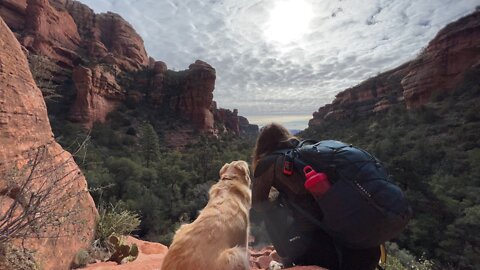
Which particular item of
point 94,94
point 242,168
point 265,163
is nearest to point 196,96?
point 94,94

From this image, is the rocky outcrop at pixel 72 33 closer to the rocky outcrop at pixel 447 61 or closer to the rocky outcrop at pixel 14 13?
the rocky outcrop at pixel 14 13

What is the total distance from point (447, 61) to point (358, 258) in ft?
166

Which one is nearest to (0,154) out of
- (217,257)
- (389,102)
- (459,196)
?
(217,257)

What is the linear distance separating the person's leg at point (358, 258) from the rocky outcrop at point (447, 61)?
4661 cm

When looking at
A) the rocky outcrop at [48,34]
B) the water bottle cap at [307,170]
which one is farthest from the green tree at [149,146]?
the water bottle cap at [307,170]

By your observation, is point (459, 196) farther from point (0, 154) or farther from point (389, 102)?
point (389, 102)

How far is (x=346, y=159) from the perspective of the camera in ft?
7.00

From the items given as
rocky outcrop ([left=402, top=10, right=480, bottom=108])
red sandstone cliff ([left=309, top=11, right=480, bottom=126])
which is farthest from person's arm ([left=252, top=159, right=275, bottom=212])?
rocky outcrop ([left=402, top=10, right=480, bottom=108])

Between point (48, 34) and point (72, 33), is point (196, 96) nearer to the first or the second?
point (72, 33)

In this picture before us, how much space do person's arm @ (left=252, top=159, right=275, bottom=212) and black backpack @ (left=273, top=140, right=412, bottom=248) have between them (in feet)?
1.38

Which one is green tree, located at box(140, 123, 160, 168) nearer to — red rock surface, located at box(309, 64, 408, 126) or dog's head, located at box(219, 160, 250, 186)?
dog's head, located at box(219, 160, 250, 186)

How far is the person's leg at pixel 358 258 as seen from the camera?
2.18 m

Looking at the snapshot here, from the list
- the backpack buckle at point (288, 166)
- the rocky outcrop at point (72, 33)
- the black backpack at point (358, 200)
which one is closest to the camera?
the black backpack at point (358, 200)

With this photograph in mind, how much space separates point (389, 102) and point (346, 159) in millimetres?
58355
